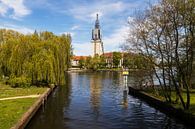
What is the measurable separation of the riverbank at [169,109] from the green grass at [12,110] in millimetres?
13470

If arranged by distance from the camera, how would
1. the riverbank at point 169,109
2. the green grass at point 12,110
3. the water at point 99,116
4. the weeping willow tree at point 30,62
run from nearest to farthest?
the green grass at point 12,110 → the water at point 99,116 → the riverbank at point 169,109 → the weeping willow tree at point 30,62

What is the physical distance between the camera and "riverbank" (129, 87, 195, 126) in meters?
26.6

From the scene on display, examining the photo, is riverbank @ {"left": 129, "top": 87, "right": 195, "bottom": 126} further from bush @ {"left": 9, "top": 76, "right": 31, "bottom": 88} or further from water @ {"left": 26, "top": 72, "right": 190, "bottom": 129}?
bush @ {"left": 9, "top": 76, "right": 31, "bottom": 88}

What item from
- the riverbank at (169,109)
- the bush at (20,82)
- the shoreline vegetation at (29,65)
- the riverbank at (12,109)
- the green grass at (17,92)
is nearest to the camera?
the riverbank at (12,109)

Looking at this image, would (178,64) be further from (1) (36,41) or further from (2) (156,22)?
(1) (36,41)

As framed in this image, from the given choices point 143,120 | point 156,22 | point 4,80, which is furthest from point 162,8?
point 4,80

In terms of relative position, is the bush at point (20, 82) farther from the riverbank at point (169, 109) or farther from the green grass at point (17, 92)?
the riverbank at point (169, 109)

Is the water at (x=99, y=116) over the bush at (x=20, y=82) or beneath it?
beneath

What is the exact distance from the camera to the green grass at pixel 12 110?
22000 mm

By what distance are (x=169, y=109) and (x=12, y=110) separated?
50.4 feet

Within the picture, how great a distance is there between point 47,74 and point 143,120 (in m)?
21.9

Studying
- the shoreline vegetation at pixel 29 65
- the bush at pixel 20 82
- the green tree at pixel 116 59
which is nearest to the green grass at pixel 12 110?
the shoreline vegetation at pixel 29 65

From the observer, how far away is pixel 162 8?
28344mm

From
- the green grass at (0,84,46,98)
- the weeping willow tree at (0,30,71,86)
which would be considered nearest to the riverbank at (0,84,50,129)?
the green grass at (0,84,46,98)
